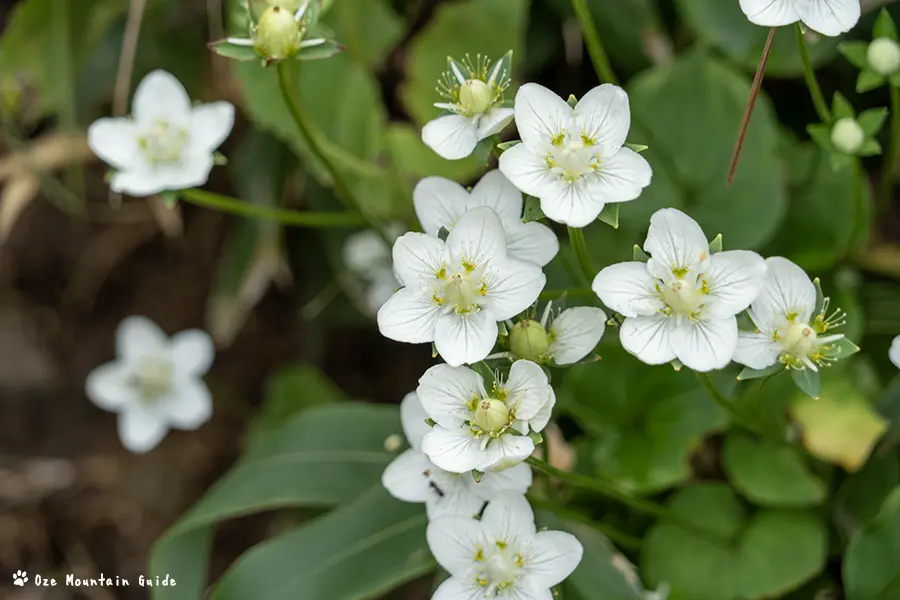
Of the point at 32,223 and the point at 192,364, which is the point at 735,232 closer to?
the point at 192,364

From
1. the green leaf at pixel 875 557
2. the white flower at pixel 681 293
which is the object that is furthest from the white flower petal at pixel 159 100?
the green leaf at pixel 875 557

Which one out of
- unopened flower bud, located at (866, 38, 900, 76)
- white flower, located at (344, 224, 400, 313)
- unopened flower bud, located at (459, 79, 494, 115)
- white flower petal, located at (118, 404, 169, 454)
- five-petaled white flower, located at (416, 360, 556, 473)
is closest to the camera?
five-petaled white flower, located at (416, 360, 556, 473)

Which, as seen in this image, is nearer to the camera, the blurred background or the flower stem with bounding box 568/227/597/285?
the flower stem with bounding box 568/227/597/285

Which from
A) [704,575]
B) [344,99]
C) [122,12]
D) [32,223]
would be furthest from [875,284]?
[32,223]

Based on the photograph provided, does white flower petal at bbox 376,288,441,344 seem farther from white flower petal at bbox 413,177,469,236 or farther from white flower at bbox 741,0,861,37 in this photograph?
white flower at bbox 741,0,861,37

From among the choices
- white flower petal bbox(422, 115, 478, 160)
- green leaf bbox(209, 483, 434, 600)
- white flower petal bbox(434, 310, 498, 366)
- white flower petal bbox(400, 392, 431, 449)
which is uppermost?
white flower petal bbox(422, 115, 478, 160)

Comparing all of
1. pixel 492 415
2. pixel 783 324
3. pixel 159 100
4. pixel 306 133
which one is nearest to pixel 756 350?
pixel 783 324

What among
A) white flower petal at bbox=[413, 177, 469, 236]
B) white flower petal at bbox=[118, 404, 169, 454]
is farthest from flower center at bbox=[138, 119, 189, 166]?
white flower petal at bbox=[118, 404, 169, 454]
